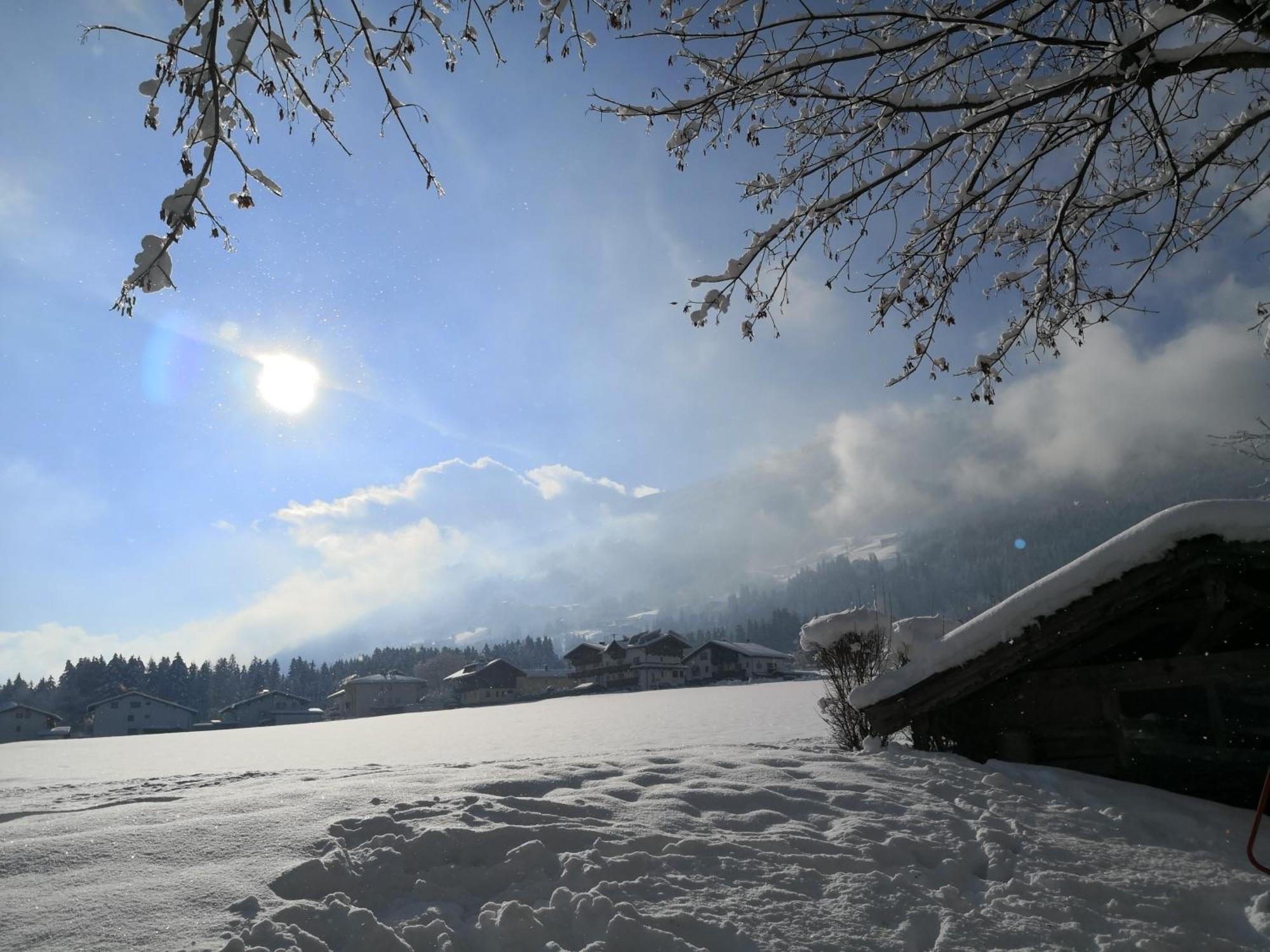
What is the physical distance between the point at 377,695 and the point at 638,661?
104 ft

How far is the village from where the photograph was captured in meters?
67.4

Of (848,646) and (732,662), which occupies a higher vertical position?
(848,646)

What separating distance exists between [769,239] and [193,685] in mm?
122597

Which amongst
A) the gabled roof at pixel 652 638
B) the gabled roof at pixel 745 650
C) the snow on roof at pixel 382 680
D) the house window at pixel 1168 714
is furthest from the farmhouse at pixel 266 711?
the house window at pixel 1168 714

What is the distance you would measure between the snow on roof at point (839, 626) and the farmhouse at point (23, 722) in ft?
257

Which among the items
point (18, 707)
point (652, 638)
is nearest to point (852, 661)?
point (652, 638)

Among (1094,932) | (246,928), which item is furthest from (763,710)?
(246,928)

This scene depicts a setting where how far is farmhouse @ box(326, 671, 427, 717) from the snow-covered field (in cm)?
7686

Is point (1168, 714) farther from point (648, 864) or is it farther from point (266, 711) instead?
point (266, 711)

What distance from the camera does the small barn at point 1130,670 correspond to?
217 inches

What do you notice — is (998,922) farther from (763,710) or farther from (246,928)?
(763,710)

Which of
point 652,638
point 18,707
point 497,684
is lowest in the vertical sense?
point 497,684

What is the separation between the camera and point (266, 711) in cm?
7369

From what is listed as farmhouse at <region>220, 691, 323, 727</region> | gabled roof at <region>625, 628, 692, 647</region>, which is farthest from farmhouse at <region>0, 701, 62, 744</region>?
gabled roof at <region>625, 628, 692, 647</region>
